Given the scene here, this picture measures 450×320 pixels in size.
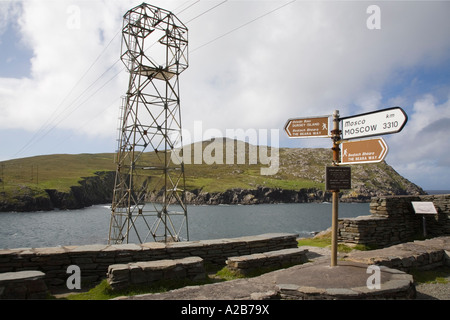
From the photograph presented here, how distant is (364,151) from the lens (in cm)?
691

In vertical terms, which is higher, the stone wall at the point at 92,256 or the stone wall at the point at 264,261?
the stone wall at the point at 92,256

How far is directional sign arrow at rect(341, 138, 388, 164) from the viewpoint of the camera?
6.56m

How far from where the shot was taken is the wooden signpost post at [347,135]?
6.59m

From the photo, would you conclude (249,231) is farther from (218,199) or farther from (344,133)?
(218,199)

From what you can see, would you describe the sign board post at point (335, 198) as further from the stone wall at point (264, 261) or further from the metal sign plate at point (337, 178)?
the stone wall at point (264, 261)

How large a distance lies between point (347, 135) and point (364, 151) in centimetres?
73

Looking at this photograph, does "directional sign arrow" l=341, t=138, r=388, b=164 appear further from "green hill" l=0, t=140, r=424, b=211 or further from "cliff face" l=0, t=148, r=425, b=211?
"green hill" l=0, t=140, r=424, b=211

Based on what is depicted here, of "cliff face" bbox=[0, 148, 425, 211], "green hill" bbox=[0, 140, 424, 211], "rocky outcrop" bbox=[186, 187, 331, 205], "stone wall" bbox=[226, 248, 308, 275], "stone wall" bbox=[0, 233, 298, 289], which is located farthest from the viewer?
"rocky outcrop" bbox=[186, 187, 331, 205]

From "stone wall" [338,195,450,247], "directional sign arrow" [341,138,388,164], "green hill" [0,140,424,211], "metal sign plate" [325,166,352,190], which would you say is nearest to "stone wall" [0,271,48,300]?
"metal sign plate" [325,166,352,190]

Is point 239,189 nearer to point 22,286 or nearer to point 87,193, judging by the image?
point 87,193

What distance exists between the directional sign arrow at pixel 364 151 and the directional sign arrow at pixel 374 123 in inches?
8.6

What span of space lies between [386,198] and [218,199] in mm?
122809

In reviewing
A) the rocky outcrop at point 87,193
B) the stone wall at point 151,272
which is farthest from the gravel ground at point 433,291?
the rocky outcrop at point 87,193

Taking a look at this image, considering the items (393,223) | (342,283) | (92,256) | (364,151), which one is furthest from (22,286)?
(393,223)
